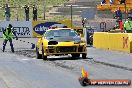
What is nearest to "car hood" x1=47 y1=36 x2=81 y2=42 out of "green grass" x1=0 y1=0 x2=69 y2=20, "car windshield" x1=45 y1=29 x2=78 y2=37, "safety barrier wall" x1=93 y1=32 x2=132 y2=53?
"car windshield" x1=45 y1=29 x2=78 y2=37

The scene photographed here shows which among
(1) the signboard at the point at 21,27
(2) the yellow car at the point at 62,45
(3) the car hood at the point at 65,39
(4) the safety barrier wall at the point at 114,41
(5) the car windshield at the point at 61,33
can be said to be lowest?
(1) the signboard at the point at 21,27

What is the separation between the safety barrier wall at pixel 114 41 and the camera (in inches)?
1113

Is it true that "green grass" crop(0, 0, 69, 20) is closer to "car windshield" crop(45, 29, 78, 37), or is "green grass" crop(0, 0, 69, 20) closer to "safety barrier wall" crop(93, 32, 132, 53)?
"safety barrier wall" crop(93, 32, 132, 53)

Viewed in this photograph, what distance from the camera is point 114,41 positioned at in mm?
30641

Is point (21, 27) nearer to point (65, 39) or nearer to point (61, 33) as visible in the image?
point (61, 33)

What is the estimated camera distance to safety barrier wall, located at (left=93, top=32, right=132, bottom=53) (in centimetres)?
2827

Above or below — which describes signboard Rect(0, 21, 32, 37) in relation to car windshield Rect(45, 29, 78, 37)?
below

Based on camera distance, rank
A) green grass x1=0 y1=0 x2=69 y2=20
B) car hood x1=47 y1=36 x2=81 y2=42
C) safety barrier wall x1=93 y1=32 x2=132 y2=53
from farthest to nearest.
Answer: green grass x1=0 y1=0 x2=69 y2=20 → safety barrier wall x1=93 y1=32 x2=132 y2=53 → car hood x1=47 y1=36 x2=81 y2=42

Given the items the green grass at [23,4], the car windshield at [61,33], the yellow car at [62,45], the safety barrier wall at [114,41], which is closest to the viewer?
the yellow car at [62,45]

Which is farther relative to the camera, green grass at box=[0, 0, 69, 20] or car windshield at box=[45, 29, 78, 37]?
green grass at box=[0, 0, 69, 20]

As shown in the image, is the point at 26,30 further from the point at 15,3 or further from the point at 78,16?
the point at 15,3

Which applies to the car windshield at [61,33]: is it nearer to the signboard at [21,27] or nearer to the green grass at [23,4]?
the signboard at [21,27]

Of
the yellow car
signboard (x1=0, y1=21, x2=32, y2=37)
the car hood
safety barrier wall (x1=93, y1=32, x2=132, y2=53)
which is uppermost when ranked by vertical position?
the car hood

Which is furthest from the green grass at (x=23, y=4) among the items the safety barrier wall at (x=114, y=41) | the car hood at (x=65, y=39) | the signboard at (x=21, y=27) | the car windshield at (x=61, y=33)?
the car hood at (x=65, y=39)
